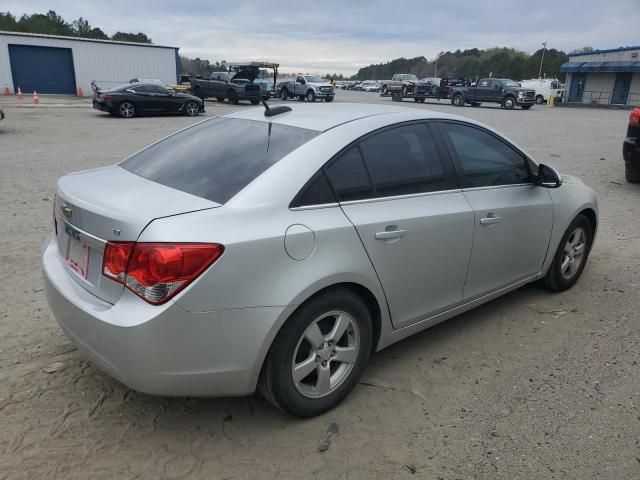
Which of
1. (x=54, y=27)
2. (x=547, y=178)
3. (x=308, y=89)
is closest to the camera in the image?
(x=547, y=178)

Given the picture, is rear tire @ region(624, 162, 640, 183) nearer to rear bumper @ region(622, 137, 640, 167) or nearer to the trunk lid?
rear bumper @ region(622, 137, 640, 167)

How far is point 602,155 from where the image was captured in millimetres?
13062

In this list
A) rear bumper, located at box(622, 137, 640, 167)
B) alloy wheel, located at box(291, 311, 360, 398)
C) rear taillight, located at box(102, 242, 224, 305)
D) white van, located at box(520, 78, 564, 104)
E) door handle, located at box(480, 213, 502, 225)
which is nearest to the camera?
rear taillight, located at box(102, 242, 224, 305)

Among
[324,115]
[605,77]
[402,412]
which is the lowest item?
[402,412]

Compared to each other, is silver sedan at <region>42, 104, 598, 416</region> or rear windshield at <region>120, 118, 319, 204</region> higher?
rear windshield at <region>120, 118, 319, 204</region>

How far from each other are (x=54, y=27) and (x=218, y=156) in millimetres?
89474

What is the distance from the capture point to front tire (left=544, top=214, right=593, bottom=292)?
440 centimetres

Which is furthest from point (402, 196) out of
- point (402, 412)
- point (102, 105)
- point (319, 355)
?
Result: point (102, 105)

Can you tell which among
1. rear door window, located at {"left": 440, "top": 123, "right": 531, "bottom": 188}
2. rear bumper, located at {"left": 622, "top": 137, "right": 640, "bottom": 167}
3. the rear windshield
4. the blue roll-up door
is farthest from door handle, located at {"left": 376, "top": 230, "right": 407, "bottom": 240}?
the blue roll-up door

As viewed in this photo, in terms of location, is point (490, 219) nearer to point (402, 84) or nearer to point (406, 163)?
point (406, 163)

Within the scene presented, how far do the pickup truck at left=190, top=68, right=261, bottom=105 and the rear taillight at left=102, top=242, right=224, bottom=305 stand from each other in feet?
87.1

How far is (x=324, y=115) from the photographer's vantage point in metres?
3.33

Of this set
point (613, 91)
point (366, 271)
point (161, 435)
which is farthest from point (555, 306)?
point (613, 91)

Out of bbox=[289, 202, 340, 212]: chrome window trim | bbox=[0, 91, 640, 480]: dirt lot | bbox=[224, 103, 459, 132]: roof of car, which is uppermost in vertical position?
bbox=[224, 103, 459, 132]: roof of car
